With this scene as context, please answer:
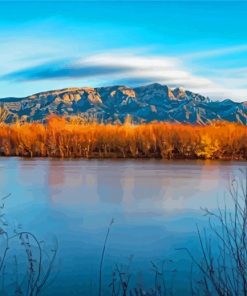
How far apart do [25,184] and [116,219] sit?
7.69 metres

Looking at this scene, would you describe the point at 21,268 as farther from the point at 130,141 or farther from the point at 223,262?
the point at 130,141

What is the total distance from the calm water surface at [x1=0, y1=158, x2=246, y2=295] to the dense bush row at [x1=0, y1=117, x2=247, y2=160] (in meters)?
13.5

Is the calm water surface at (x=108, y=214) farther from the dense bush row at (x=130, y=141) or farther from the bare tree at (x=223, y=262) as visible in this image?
the dense bush row at (x=130, y=141)

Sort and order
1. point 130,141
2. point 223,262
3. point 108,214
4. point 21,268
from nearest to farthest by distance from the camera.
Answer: point 223,262 < point 21,268 < point 108,214 < point 130,141

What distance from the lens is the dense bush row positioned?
37.1 metres

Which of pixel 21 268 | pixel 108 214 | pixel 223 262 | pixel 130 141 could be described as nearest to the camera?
→ pixel 223 262

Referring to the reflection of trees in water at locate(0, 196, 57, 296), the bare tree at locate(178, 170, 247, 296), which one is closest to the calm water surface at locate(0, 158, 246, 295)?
the reflection of trees in water at locate(0, 196, 57, 296)

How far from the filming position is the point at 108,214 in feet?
43.1

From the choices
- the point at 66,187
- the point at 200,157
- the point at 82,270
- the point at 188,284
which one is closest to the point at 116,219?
the point at 82,270

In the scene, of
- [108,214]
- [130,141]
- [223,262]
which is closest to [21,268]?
[223,262]

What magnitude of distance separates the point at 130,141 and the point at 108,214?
2507 cm

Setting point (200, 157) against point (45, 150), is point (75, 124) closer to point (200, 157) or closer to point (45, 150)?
point (45, 150)

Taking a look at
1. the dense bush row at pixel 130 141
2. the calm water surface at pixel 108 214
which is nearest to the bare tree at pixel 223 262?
the calm water surface at pixel 108 214

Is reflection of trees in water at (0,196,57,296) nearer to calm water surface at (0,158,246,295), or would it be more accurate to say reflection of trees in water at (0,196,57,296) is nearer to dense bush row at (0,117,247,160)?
calm water surface at (0,158,246,295)
